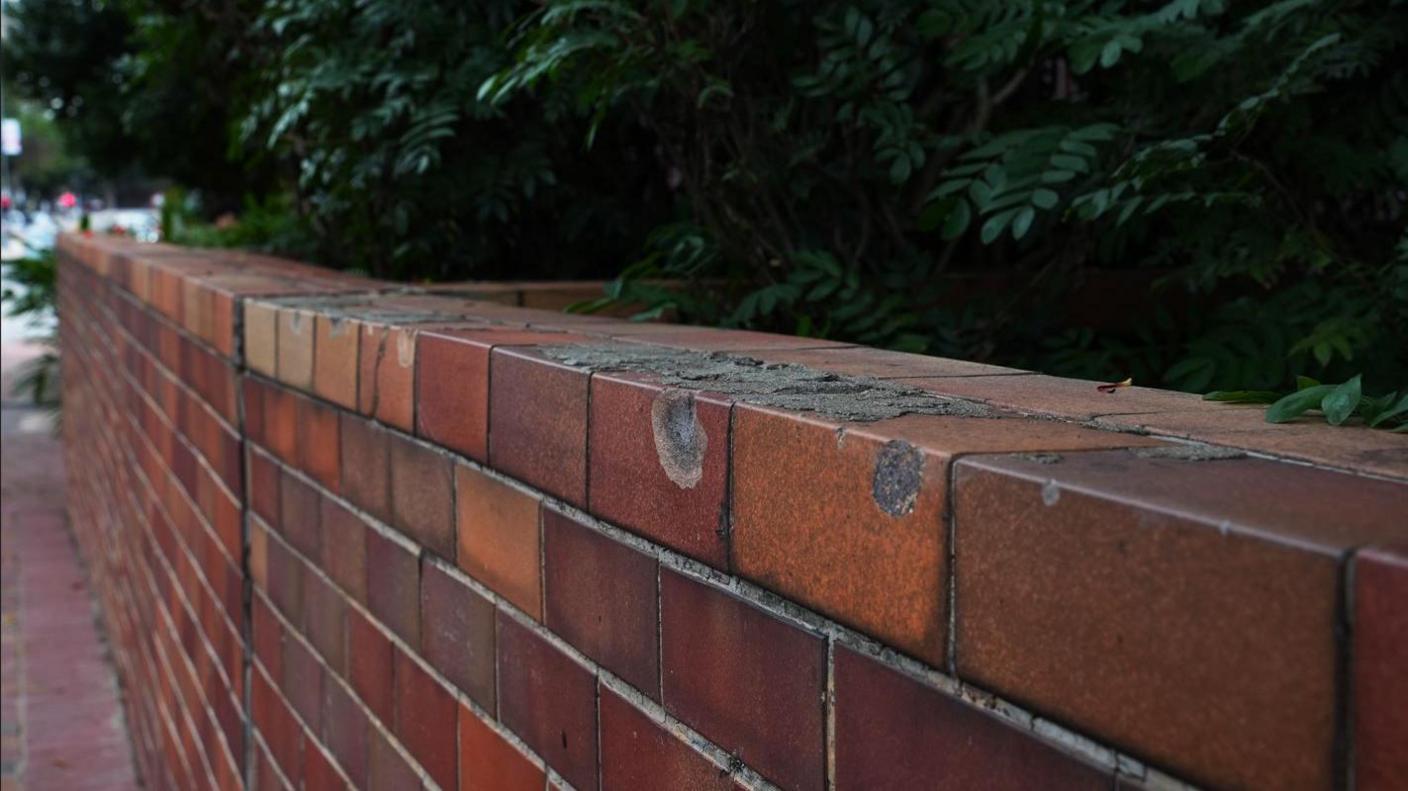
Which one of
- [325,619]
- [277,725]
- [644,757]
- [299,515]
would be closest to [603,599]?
[644,757]

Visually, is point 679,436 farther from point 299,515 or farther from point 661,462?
point 299,515

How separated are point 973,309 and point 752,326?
0.37 metres

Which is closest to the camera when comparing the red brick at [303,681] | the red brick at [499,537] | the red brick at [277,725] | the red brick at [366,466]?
the red brick at [499,537]

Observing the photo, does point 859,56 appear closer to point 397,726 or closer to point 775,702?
point 397,726

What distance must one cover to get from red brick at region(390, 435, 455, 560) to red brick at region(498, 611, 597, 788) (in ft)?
0.58

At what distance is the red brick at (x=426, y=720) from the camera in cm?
162

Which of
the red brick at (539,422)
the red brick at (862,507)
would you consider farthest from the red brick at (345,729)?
the red brick at (862,507)

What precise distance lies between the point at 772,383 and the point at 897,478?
370mm

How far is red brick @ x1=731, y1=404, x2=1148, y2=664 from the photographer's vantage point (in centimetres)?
90

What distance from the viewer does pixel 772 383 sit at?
1294 mm

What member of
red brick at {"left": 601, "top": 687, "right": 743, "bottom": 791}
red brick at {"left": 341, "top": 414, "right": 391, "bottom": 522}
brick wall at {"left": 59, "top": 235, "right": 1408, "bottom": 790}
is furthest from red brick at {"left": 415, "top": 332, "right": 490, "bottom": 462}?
red brick at {"left": 601, "top": 687, "right": 743, "bottom": 791}

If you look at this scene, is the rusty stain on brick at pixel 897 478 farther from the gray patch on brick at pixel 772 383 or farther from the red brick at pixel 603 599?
the red brick at pixel 603 599

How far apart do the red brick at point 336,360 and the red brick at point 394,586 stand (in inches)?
7.7

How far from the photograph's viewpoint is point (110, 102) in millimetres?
11828
